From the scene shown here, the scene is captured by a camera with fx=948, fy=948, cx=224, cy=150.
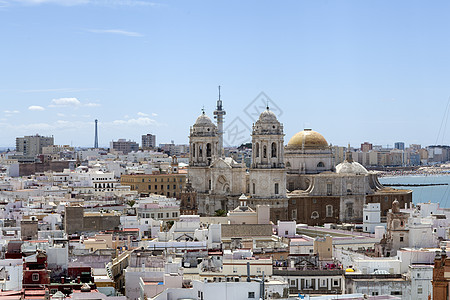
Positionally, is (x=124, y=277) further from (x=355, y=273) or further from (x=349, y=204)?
(x=349, y=204)

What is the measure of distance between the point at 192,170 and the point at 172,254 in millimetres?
A: 31054

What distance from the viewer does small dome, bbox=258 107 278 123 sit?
5744cm

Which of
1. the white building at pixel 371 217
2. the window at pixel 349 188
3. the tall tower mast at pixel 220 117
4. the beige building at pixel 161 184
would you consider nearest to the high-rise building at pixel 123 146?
the tall tower mast at pixel 220 117

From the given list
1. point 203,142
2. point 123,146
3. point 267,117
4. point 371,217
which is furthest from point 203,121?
point 123,146

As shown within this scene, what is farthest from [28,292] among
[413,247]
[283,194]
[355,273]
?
[283,194]


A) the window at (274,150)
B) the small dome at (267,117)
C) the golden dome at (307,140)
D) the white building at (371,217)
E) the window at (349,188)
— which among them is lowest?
the white building at (371,217)

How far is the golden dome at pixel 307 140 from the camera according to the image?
62.2 meters

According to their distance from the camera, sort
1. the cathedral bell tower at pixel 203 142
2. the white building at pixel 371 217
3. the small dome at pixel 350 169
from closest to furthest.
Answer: the white building at pixel 371 217
the small dome at pixel 350 169
the cathedral bell tower at pixel 203 142

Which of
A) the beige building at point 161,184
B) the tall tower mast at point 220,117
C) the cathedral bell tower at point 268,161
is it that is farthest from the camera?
the tall tower mast at point 220,117

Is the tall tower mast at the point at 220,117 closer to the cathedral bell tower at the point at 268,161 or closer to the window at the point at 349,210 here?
the cathedral bell tower at the point at 268,161

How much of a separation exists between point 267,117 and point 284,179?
3905 mm

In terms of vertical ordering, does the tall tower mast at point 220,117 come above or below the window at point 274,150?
above

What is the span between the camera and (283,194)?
57219 mm

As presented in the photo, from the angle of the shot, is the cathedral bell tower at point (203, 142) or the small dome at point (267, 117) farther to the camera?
the cathedral bell tower at point (203, 142)
